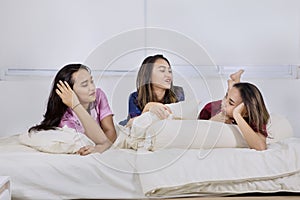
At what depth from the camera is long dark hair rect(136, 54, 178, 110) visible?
188cm

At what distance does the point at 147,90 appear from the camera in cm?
189

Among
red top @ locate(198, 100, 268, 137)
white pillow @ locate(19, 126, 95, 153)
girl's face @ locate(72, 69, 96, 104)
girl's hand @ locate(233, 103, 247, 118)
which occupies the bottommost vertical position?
white pillow @ locate(19, 126, 95, 153)

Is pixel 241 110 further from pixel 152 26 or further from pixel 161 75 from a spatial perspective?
pixel 152 26

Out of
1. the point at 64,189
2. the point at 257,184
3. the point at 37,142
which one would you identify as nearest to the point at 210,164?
the point at 257,184

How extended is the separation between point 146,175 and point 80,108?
1.42 ft

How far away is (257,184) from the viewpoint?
59.1 inches

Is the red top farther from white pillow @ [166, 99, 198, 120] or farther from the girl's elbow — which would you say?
the girl's elbow

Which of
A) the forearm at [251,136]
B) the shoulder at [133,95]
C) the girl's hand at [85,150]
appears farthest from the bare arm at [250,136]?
the girl's hand at [85,150]

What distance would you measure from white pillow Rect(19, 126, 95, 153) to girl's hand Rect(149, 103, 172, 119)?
0.95ft

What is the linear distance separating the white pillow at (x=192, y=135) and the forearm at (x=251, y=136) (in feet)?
0.07

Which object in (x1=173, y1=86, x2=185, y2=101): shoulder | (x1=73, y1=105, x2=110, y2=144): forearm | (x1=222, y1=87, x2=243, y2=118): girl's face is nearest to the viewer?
(x1=73, y1=105, x2=110, y2=144): forearm

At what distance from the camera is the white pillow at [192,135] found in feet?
5.36

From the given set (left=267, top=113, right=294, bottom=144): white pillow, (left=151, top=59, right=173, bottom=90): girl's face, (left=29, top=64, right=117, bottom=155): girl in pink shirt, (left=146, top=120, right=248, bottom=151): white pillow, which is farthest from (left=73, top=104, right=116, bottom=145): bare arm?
(left=267, top=113, right=294, bottom=144): white pillow

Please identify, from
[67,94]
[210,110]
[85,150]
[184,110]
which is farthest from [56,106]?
[210,110]
